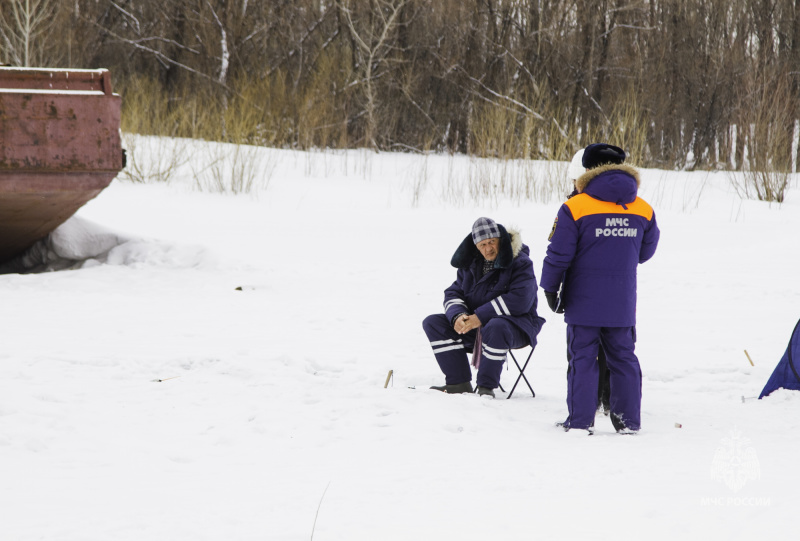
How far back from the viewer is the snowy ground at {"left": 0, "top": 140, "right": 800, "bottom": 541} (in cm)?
266

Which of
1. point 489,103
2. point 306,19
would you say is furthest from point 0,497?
point 306,19

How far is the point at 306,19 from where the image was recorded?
1920 cm

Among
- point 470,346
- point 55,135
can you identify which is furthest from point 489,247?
point 55,135

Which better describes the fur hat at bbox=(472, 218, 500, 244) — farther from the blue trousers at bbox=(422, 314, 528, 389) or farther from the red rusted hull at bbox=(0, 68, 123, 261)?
the red rusted hull at bbox=(0, 68, 123, 261)

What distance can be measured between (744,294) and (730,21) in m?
13.1

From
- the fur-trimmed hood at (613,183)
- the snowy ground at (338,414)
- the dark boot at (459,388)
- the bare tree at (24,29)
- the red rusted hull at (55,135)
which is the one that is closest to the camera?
the snowy ground at (338,414)

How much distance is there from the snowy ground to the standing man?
20cm

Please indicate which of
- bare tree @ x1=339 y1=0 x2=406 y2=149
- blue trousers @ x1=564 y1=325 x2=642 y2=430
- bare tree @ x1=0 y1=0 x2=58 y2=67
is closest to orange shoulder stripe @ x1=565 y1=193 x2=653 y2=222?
blue trousers @ x1=564 y1=325 x2=642 y2=430

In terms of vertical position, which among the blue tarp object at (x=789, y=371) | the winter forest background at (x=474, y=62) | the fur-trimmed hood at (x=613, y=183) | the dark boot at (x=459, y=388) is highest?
the winter forest background at (x=474, y=62)

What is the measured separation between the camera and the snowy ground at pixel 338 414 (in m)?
2.66

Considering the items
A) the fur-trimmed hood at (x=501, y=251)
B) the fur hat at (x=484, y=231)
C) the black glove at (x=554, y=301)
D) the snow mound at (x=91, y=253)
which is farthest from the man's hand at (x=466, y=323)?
the snow mound at (x=91, y=253)

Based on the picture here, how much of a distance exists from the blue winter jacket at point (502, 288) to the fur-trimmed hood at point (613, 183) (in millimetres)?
795

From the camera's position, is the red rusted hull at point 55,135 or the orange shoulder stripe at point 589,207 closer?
the orange shoulder stripe at point 589,207

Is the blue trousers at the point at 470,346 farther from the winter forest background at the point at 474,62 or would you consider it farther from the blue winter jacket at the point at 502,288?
the winter forest background at the point at 474,62
